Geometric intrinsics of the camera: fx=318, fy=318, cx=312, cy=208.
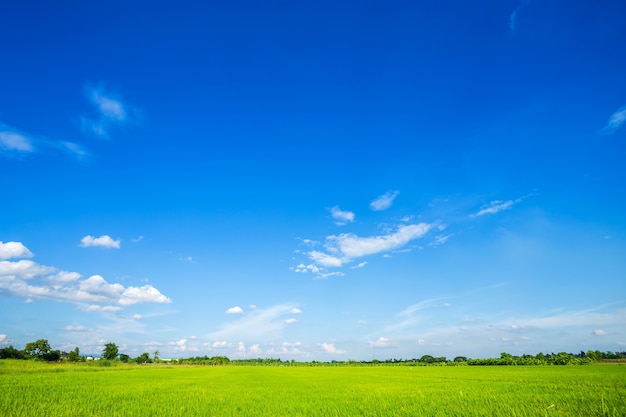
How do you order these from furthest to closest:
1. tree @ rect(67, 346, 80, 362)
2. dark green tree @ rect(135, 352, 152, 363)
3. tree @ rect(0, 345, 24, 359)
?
dark green tree @ rect(135, 352, 152, 363)
tree @ rect(67, 346, 80, 362)
tree @ rect(0, 345, 24, 359)

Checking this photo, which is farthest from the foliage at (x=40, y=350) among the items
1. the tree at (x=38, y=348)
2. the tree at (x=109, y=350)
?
the tree at (x=109, y=350)

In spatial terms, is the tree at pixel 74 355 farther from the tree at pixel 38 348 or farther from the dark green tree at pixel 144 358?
the dark green tree at pixel 144 358

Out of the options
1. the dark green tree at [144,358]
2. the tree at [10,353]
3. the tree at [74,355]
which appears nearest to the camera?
the tree at [10,353]

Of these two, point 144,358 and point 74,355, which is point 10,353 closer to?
point 74,355

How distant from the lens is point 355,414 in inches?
329

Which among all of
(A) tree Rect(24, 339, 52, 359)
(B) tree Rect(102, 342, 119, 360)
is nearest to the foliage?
A: (A) tree Rect(24, 339, 52, 359)

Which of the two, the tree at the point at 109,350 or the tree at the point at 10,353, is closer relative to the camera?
the tree at the point at 10,353

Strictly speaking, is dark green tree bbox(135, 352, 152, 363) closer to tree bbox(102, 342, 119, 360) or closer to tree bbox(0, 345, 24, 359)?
tree bbox(102, 342, 119, 360)

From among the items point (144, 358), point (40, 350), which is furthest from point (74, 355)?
point (144, 358)

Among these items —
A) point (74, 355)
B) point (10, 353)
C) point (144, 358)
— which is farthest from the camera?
point (144, 358)

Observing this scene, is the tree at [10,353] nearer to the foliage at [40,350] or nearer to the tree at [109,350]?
the foliage at [40,350]

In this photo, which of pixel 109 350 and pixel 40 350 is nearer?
pixel 40 350

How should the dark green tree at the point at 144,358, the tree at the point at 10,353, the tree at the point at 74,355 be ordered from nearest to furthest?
the tree at the point at 10,353, the tree at the point at 74,355, the dark green tree at the point at 144,358

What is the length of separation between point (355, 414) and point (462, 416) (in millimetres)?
2648
